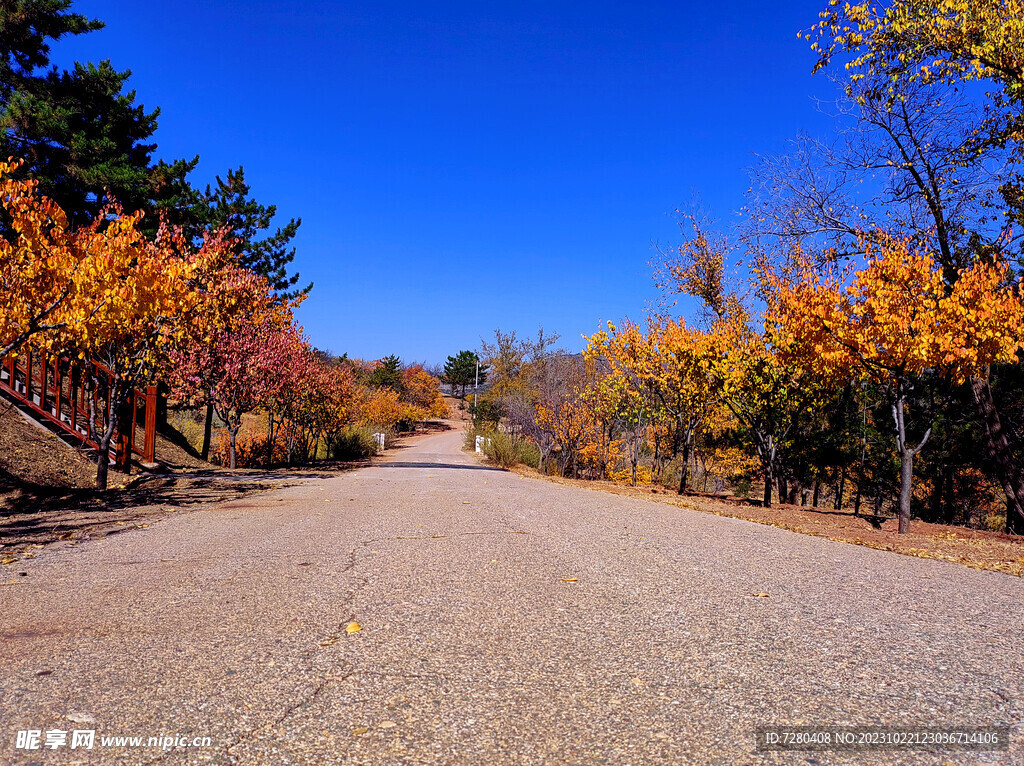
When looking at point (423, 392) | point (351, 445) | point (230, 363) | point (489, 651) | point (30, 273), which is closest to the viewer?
point (489, 651)

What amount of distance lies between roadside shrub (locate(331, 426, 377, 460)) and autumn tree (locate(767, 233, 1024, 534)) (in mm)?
21500

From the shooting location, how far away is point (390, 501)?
9.43m

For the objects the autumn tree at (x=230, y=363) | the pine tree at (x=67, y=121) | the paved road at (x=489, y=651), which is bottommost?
the paved road at (x=489, y=651)

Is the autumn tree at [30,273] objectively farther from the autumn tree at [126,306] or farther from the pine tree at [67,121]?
the pine tree at [67,121]

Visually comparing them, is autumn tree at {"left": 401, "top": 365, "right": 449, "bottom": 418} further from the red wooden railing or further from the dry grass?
the dry grass

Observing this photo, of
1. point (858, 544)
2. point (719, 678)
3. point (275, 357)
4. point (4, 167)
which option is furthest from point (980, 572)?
point (275, 357)

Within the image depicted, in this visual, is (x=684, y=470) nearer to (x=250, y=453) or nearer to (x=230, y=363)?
(x=230, y=363)

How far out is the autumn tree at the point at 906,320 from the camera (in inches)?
337

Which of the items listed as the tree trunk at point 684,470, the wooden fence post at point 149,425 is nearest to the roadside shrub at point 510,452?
the tree trunk at point 684,470

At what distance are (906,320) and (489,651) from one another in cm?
804

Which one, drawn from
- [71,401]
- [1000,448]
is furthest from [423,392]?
[1000,448]

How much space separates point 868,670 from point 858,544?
457 centimetres

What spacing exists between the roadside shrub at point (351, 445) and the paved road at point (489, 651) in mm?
21948

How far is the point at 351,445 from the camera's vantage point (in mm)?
27594
